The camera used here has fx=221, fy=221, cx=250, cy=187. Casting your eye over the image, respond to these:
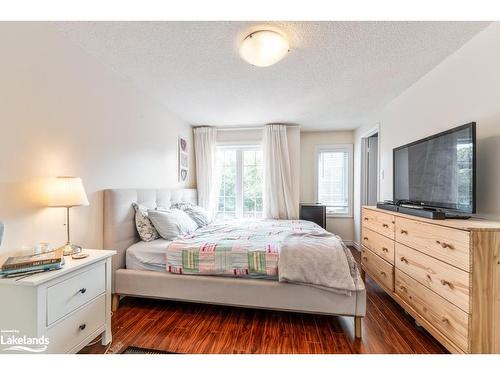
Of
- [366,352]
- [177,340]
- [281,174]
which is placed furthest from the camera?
[281,174]

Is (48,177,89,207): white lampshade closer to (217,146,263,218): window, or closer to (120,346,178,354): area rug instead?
(120,346,178,354): area rug

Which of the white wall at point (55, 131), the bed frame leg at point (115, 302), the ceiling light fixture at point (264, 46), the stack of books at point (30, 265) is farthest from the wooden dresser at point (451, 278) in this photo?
the white wall at point (55, 131)

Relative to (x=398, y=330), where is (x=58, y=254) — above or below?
above

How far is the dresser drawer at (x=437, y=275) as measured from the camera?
130 cm

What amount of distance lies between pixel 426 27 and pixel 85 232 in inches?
123

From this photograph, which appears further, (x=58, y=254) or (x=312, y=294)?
(x=312, y=294)

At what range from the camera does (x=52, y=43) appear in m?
1.64

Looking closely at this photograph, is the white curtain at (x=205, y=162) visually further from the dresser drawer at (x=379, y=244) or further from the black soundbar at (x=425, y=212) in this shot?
the black soundbar at (x=425, y=212)

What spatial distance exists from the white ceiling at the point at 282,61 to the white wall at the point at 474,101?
10cm

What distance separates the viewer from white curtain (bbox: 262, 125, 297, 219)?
4059mm

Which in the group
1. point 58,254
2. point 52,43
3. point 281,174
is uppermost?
point 52,43
